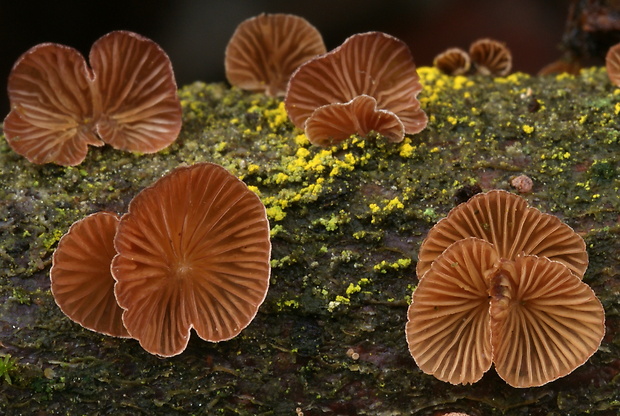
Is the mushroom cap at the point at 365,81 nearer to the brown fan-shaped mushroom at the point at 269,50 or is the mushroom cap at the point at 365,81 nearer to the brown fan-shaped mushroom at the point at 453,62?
the brown fan-shaped mushroom at the point at 269,50

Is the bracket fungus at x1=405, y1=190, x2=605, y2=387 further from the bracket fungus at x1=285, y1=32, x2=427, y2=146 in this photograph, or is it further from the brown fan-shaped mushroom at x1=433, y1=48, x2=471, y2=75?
the brown fan-shaped mushroom at x1=433, y1=48, x2=471, y2=75

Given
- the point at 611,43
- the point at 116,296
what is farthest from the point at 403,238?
the point at 611,43

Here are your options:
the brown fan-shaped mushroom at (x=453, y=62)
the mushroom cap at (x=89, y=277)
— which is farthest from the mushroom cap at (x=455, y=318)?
the brown fan-shaped mushroom at (x=453, y=62)

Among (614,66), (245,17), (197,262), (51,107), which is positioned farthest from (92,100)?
(245,17)

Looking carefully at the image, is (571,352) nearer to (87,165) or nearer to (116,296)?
(116,296)

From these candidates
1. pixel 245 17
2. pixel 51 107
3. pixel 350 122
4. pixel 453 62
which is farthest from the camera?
pixel 245 17

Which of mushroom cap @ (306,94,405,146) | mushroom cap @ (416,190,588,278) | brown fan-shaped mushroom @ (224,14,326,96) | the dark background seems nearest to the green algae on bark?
mushroom cap @ (306,94,405,146)

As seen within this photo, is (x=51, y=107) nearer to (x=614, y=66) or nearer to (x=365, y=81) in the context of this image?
(x=365, y=81)

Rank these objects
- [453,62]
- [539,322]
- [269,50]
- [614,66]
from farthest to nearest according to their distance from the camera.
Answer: [453,62]
[269,50]
[614,66]
[539,322]
